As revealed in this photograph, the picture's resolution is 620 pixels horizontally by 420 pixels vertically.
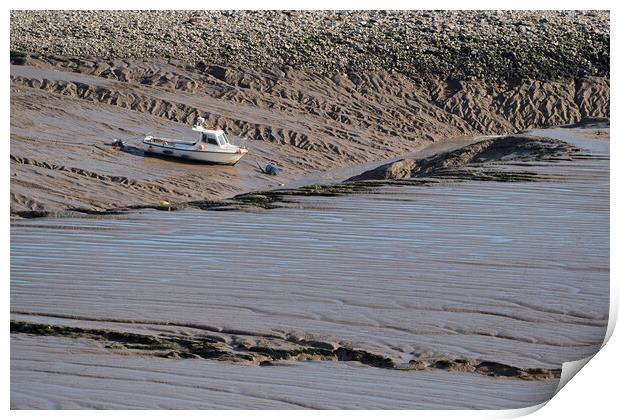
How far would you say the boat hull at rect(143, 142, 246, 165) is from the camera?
15039 mm

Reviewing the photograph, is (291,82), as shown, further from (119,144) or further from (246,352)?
(246,352)

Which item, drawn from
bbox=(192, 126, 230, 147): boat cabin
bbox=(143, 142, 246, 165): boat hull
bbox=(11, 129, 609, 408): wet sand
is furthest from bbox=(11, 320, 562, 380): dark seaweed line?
bbox=(192, 126, 230, 147): boat cabin

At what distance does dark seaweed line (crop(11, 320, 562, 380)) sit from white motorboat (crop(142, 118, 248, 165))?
8121 millimetres

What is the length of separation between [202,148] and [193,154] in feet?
0.45

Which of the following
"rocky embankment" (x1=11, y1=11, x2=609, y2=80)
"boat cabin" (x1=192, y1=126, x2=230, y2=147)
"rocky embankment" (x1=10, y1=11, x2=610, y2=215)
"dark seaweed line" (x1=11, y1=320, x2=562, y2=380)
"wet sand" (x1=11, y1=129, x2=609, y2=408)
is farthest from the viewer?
"rocky embankment" (x1=11, y1=11, x2=609, y2=80)

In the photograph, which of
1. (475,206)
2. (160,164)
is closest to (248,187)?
(160,164)

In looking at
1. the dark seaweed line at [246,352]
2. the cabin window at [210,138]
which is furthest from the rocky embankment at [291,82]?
the dark seaweed line at [246,352]

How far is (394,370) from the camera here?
6.59 meters

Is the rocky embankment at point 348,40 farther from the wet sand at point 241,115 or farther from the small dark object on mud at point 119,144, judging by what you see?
the small dark object on mud at point 119,144

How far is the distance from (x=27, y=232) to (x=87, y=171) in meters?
3.93

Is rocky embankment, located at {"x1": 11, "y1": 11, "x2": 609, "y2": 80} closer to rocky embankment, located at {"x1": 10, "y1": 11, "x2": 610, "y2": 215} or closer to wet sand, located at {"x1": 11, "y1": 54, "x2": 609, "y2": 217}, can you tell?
rocky embankment, located at {"x1": 10, "y1": 11, "x2": 610, "y2": 215}

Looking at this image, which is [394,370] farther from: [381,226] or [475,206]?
[475,206]

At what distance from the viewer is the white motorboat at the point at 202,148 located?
15.1m

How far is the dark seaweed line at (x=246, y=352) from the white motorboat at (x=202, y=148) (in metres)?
8.12
